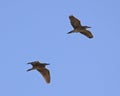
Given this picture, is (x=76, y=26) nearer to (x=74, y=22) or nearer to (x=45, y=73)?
(x=74, y=22)

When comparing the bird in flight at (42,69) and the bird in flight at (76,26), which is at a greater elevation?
the bird in flight at (76,26)

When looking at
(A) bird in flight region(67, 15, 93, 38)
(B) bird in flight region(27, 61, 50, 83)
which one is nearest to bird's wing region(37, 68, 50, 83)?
(B) bird in flight region(27, 61, 50, 83)

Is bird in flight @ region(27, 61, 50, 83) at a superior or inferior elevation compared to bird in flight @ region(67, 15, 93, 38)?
inferior

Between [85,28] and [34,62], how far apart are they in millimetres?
5511

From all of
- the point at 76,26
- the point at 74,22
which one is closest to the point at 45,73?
the point at 76,26

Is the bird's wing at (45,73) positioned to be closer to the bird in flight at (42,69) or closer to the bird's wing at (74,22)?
the bird in flight at (42,69)

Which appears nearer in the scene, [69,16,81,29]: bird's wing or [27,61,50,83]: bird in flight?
[27,61,50,83]: bird in flight

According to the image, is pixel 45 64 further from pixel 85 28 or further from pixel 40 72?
pixel 85 28

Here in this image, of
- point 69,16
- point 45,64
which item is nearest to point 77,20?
point 69,16

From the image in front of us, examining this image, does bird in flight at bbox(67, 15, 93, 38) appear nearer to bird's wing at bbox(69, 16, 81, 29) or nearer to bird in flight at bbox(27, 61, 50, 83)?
bird's wing at bbox(69, 16, 81, 29)

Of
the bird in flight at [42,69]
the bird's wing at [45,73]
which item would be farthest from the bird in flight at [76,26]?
the bird's wing at [45,73]

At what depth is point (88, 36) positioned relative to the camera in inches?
1703

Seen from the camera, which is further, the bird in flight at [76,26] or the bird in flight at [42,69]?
the bird in flight at [76,26]

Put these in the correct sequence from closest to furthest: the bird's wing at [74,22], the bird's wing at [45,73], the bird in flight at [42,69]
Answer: the bird in flight at [42,69] → the bird's wing at [45,73] → the bird's wing at [74,22]
